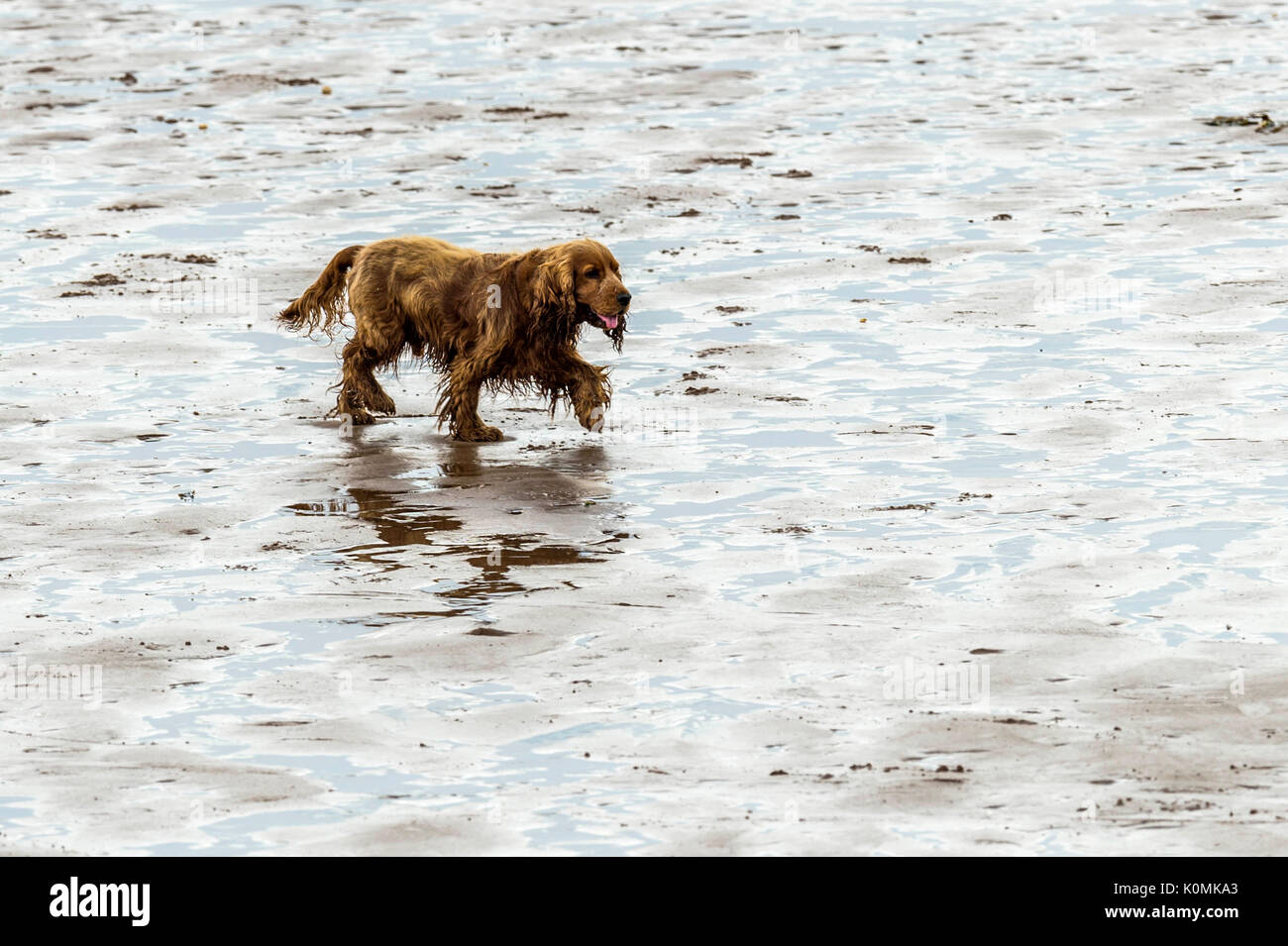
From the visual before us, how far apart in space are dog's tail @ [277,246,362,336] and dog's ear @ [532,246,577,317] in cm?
172

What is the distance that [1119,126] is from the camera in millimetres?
20969

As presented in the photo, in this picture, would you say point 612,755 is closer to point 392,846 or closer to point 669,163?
point 392,846

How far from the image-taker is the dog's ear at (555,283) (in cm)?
1213

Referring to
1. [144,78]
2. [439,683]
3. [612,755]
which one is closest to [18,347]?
[439,683]

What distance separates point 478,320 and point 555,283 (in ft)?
2.29

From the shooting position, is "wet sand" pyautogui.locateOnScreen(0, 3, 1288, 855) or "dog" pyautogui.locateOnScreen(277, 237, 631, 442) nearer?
"wet sand" pyautogui.locateOnScreen(0, 3, 1288, 855)

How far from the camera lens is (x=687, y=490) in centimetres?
1162

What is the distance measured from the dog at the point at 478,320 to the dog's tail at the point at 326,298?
0.02 m

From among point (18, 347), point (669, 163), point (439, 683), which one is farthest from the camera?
point (669, 163)

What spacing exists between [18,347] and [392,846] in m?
8.35

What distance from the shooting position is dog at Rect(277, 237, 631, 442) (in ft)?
40.0
